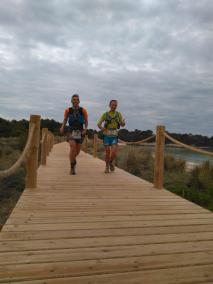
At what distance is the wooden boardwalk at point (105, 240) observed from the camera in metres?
2.68

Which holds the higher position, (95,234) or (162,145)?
(162,145)

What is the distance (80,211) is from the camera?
15.1 ft

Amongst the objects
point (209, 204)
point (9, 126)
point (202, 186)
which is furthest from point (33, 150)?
point (9, 126)

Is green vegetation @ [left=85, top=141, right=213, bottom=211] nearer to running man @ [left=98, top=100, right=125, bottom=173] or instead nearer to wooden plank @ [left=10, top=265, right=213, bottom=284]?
running man @ [left=98, top=100, right=125, bottom=173]

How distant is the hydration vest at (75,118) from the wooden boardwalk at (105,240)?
2464 mm

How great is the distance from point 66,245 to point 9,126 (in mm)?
50813

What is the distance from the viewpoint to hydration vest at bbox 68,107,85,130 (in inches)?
312

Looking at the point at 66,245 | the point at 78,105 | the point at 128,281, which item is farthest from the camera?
the point at 78,105

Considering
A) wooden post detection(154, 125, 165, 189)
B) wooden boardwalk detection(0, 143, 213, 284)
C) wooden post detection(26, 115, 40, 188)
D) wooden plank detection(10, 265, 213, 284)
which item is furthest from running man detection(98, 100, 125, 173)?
wooden plank detection(10, 265, 213, 284)

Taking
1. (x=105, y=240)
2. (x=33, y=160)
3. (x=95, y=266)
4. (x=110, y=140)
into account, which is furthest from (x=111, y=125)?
(x=95, y=266)

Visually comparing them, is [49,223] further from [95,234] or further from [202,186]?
[202,186]

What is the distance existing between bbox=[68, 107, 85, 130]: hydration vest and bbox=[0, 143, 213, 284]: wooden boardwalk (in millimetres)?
2464

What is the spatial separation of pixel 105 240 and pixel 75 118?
4.73 metres

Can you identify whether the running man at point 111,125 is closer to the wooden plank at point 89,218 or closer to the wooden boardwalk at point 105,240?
the wooden boardwalk at point 105,240
